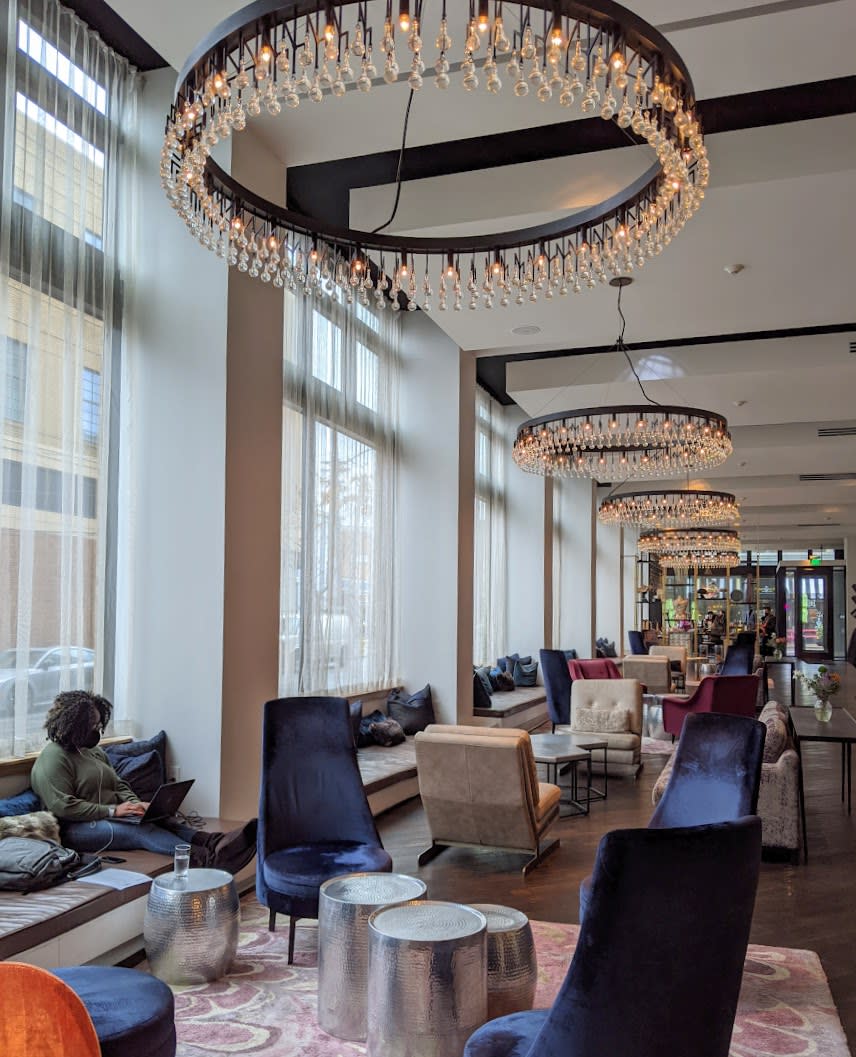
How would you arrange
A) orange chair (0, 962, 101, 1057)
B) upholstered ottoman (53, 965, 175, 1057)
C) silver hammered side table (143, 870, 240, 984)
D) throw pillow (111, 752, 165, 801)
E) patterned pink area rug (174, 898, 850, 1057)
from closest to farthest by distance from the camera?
orange chair (0, 962, 101, 1057), upholstered ottoman (53, 965, 175, 1057), patterned pink area rug (174, 898, 850, 1057), silver hammered side table (143, 870, 240, 984), throw pillow (111, 752, 165, 801)

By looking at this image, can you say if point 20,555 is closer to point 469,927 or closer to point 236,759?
point 236,759

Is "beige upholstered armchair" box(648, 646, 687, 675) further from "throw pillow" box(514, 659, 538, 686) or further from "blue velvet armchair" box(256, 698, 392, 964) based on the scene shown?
"blue velvet armchair" box(256, 698, 392, 964)

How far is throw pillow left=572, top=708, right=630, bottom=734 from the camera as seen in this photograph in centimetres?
859

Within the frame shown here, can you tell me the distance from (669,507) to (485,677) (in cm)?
325

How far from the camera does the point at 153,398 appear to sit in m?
5.24

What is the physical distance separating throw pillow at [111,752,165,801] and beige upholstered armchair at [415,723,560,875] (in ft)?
4.90

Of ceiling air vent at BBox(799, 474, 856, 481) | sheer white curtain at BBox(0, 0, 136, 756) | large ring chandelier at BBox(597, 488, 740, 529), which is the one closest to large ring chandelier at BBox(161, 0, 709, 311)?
sheer white curtain at BBox(0, 0, 136, 756)

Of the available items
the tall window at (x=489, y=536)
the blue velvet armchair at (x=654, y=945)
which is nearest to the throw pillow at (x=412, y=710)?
the tall window at (x=489, y=536)

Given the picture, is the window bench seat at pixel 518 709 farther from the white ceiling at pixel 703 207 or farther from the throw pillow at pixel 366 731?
the white ceiling at pixel 703 207

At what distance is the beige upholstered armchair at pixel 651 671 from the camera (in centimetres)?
1417

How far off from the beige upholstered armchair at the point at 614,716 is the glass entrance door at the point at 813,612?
24.5 meters

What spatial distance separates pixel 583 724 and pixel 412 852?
127 inches

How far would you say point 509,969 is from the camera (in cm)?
331

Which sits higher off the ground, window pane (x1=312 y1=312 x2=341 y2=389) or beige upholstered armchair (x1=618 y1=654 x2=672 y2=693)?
window pane (x1=312 y1=312 x2=341 y2=389)
